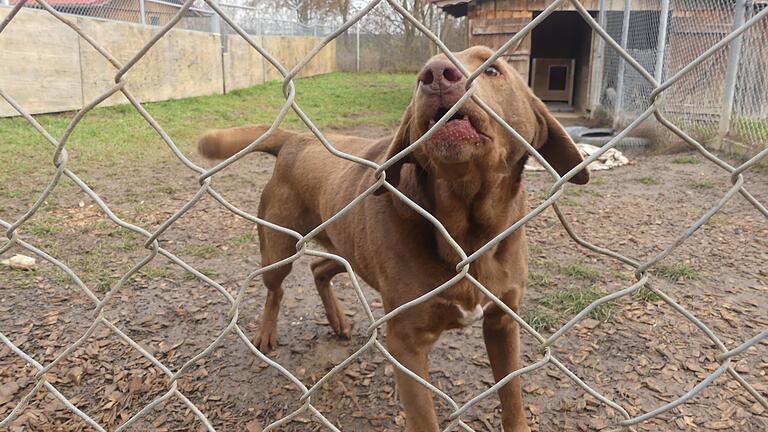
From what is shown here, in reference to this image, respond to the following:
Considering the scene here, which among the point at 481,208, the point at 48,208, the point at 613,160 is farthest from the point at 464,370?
the point at 613,160

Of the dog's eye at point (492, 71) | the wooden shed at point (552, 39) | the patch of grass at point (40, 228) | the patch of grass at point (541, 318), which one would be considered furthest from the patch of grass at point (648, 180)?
the patch of grass at point (40, 228)

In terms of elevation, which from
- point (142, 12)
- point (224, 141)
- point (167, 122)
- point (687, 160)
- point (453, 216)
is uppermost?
point (142, 12)

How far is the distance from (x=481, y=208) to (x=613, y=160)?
6.14 metres

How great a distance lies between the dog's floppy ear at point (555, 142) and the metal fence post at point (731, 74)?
6295 millimetres

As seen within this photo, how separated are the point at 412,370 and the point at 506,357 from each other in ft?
1.54

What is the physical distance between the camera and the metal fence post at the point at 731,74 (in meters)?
6.81

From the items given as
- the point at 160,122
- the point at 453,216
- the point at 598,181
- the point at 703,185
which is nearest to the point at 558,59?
the point at 598,181

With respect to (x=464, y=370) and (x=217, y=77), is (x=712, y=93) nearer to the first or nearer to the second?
(x=464, y=370)

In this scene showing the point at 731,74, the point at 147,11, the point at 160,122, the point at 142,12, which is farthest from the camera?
the point at 147,11

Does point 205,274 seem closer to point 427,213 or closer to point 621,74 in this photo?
point 427,213

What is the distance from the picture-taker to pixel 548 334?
3.17 metres

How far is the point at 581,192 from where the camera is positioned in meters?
6.03

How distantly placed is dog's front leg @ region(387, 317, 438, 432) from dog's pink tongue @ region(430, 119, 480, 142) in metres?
0.81

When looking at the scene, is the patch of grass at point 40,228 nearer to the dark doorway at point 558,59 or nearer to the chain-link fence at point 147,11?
the chain-link fence at point 147,11
